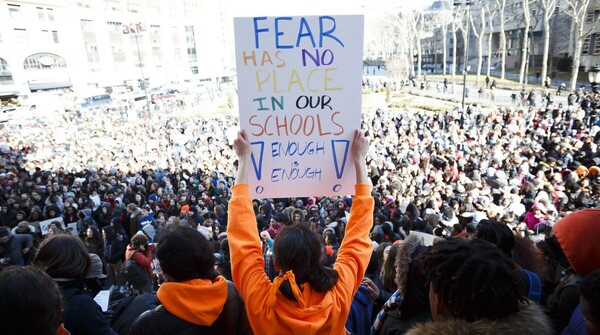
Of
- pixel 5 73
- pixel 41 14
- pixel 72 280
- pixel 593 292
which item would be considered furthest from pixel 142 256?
pixel 41 14

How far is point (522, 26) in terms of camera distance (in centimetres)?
4388

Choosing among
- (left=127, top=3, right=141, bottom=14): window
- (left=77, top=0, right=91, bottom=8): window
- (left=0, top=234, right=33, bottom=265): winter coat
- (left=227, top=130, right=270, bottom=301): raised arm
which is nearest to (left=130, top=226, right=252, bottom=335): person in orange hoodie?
(left=227, top=130, right=270, bottom=301): raised arm

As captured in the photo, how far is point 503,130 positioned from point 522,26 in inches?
1506

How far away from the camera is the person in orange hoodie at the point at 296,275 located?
4.83 feet

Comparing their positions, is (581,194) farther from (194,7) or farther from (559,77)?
(194,7)

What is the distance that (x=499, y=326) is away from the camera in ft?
3.70

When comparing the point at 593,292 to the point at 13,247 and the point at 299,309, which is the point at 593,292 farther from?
the point at 13,247

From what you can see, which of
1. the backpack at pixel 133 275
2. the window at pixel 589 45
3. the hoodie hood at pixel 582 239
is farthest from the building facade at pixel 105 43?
the window at pixel 589 45

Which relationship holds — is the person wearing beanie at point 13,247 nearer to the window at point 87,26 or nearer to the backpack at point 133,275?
the backpack at point 133,275

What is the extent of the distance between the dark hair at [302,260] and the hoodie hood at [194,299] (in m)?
0.35

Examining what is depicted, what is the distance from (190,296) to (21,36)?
180 ft

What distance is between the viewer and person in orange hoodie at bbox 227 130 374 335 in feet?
4.83

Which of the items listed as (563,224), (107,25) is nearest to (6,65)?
(107,25)

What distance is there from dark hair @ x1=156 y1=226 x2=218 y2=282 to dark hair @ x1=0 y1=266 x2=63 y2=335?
1.45 ft
